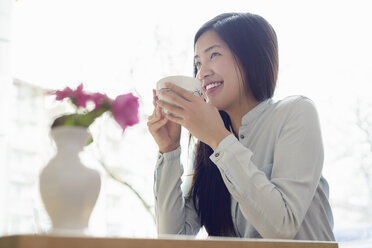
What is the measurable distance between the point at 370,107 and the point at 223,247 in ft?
7.76

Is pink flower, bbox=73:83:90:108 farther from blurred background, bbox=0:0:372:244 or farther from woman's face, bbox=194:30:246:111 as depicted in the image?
blurred background, bbox=0:0:372:244

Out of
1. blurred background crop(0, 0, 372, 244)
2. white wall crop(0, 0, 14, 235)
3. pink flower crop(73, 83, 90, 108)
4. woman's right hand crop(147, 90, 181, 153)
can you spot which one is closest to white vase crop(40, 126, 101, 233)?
pink flower crop(73, 83, 90, 108)

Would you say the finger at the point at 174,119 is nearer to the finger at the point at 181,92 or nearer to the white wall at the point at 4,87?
the finger at the point at 181,92

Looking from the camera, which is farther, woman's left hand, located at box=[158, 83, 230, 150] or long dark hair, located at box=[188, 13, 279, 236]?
long dark hair, located at box=[188, 13, 279, 236]

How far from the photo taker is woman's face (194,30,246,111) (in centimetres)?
125

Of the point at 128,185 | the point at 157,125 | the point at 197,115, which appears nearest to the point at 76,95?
the point at 197,115

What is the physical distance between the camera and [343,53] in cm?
277

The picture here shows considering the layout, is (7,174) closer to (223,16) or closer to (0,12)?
(0,12)

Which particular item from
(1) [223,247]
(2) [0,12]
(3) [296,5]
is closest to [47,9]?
(2) [0,12]

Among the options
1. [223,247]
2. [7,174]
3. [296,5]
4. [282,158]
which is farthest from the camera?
[296,5]

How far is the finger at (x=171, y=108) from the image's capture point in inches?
38.0

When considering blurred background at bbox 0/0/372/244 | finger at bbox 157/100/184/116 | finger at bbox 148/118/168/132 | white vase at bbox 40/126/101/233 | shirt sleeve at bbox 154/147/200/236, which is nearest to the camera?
white vase at bbox 40/126/101/233

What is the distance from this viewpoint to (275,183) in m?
0.94

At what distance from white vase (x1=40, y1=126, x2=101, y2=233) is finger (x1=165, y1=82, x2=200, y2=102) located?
1.20 feet
